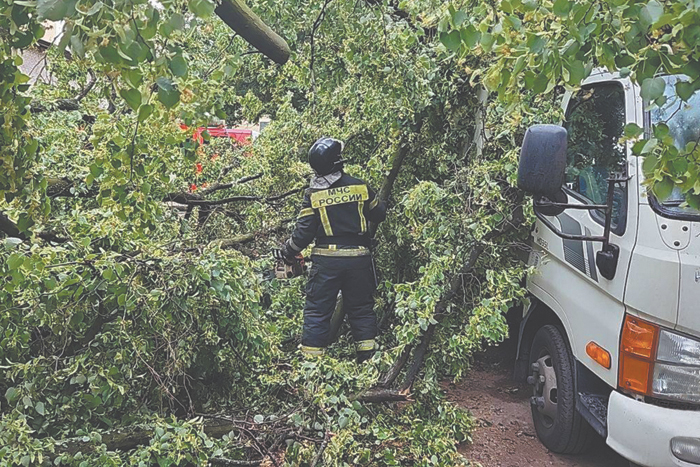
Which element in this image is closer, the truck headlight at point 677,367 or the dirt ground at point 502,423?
the truck headlight at point 677,367

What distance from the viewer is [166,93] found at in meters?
1.42

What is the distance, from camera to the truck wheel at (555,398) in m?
3.60

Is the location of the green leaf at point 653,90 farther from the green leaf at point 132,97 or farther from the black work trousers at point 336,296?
the black work trousers at point 336,296

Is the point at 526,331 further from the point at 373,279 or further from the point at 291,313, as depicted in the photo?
the point at 291,313

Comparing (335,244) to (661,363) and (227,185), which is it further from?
(661,363)

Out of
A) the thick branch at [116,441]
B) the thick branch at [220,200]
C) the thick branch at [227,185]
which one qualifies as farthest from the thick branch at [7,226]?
the thick branch at [227,185]

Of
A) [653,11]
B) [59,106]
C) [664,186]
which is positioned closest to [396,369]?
[664,186]

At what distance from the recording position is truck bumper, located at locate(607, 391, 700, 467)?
2.72 metres

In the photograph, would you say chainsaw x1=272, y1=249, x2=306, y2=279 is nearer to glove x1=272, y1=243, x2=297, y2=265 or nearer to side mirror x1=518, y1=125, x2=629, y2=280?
glove x1=272, y1=243, x2=297, y2=265

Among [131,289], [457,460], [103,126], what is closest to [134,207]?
[103,126]

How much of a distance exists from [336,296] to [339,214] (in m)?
0.66

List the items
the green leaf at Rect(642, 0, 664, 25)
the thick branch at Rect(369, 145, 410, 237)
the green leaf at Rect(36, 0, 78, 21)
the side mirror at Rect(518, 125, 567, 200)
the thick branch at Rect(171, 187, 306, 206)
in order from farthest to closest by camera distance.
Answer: the thick branch at Rect(171, 187, 306, 206) < the thick branch at Rect(369, 145, 410, 237) < the side mirror at Rect(518, 125, 567, 200) < the green leaf at Rect(642, 0, 664, 25) < the green leaf at Rect(36, 0, 78, 21)

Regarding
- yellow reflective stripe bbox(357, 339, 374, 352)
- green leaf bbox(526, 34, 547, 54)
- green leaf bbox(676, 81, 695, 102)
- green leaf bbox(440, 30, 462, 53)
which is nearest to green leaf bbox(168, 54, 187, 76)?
green leaf bbox(440, 30, 462, 53)

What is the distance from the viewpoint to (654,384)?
2809 mm
